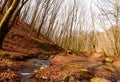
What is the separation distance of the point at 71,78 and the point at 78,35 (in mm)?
47874

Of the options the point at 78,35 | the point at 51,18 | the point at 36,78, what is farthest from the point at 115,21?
the point at 78,35

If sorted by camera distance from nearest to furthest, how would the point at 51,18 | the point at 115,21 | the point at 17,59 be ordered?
the point at 17,59 < the point at 115,21 < the point at 51,18

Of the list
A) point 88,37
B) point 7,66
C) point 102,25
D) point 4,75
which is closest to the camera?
point 4,75

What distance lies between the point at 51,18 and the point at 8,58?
30.5 meters

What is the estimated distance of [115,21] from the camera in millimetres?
29688

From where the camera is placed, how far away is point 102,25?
35.2 m

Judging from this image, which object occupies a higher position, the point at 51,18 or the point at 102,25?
the point at 51,18

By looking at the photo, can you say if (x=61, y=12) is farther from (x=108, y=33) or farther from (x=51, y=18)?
(x=108, y=33)

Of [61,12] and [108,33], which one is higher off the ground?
[61,12]

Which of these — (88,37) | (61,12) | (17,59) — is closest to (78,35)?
(88,37)

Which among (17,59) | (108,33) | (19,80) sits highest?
(108,33)

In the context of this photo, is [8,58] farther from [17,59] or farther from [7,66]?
[7,66]

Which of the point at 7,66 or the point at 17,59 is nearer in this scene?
the point at 7,66

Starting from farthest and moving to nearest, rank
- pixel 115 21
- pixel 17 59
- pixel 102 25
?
pixel 102 25
pixel 115 21
pixel 17 59
